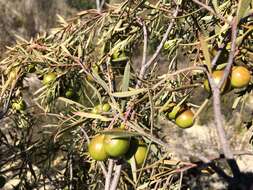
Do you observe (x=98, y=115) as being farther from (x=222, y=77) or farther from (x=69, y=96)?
(x=69, y=96)

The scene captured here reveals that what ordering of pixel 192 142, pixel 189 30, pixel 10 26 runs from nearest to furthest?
pixel 189 30 < pixel 192 142 < pixel 10 26

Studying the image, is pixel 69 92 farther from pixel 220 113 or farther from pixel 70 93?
pixel 220 113

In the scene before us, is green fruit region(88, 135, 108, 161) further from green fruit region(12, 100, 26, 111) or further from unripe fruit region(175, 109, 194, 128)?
green fruit region(12, 100, 26, 111)

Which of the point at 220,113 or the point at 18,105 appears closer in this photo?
the point at 220,113

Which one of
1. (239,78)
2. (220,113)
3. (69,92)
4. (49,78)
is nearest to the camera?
(220,113)

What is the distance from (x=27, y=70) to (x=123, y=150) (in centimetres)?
64

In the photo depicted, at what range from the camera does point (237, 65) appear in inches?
34.2

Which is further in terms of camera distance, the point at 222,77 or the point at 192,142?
the point at 192,142

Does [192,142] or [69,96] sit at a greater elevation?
[69,96]

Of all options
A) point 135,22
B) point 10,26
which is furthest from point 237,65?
point 10,26

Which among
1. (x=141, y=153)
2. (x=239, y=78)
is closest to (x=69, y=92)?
(x=141, y=153)

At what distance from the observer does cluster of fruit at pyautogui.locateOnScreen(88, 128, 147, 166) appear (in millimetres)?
790

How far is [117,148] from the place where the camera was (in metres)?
0.79

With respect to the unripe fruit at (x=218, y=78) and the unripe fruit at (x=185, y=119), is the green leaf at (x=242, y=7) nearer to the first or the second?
the unripe fruit at (x=218, y=78)
